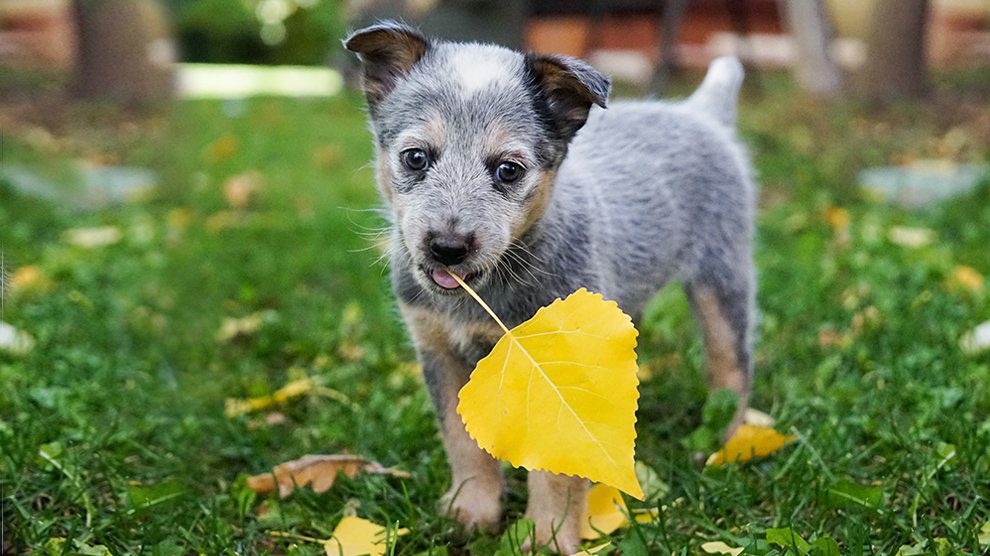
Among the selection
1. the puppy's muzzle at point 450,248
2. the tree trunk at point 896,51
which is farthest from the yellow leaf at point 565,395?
the tree trunk at point 896,51

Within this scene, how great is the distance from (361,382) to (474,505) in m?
1.39

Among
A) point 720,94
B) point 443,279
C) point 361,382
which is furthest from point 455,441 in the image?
point 720,94

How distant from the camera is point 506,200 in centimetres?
278

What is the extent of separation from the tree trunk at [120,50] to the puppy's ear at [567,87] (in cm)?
756

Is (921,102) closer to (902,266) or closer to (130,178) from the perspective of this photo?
(902,266)

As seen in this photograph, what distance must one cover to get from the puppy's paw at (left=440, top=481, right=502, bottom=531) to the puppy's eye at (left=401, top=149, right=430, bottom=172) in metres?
1.04

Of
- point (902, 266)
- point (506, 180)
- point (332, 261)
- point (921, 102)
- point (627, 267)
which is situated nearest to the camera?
point (506, 180)

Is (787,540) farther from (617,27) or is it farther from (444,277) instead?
(617,27)

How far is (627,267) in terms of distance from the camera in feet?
11.3

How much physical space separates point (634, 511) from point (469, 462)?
0.57m

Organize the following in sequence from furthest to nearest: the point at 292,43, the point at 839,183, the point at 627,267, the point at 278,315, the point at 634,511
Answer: the point at 292,43
the point at 839,183
the point at 278,315
the point at 627,267
the point at 634,511

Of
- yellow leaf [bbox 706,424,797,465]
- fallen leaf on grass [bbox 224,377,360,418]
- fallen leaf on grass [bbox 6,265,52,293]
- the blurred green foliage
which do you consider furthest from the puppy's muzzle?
the blurred green foliage

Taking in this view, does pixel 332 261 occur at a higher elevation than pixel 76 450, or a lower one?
lower

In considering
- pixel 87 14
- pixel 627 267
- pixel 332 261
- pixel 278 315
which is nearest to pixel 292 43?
pixel 87 14
